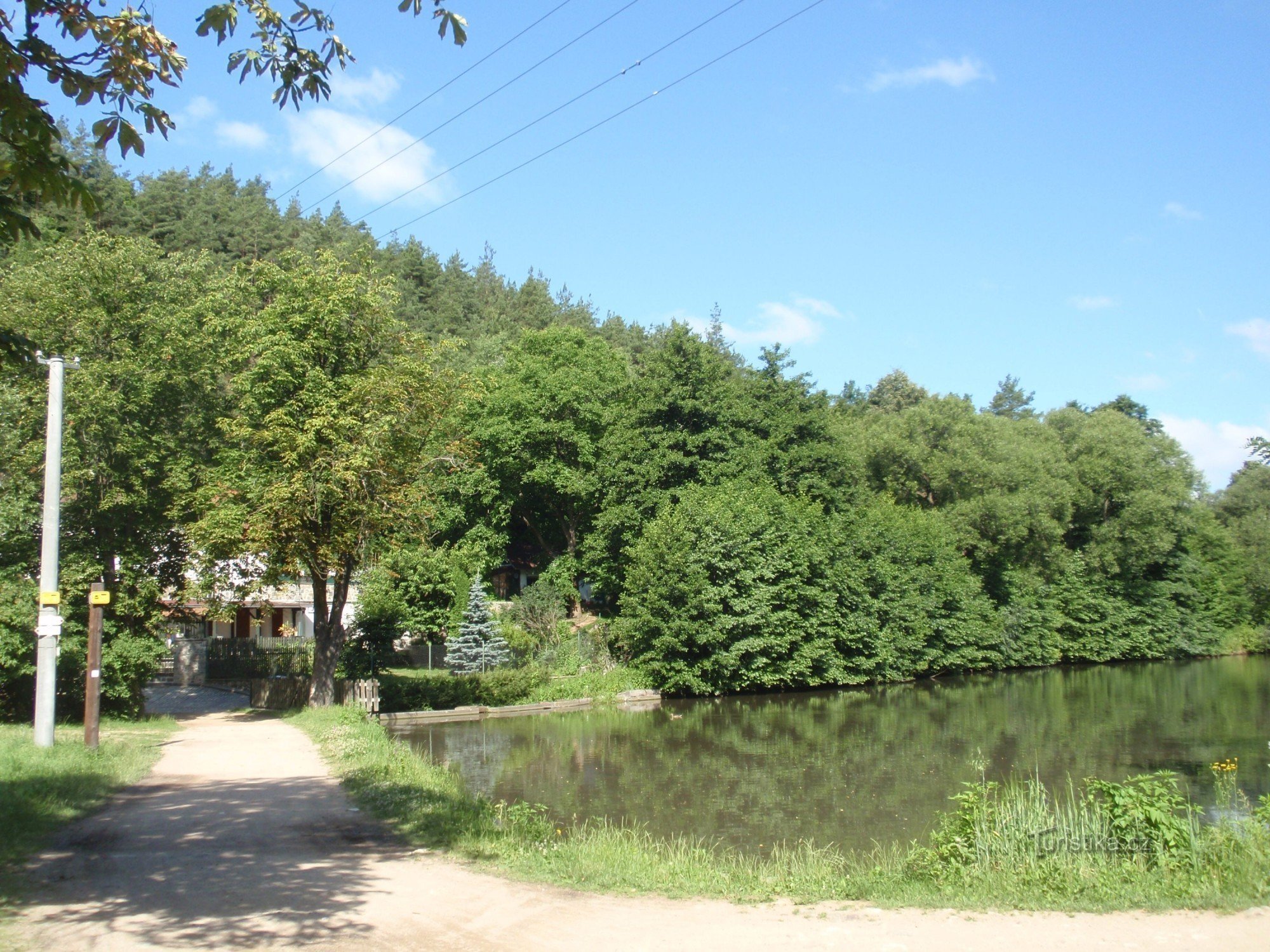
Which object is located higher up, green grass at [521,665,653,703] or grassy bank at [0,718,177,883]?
grassy bank at [0,718,177,883]

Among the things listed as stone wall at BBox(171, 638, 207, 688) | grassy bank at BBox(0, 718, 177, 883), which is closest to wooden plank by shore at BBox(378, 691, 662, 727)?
stone wall at BBox(171, 638, 207, 688)

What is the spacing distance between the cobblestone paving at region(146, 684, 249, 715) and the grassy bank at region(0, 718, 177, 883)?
29.5 feet

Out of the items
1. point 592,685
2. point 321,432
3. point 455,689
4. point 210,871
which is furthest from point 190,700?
point 210,871

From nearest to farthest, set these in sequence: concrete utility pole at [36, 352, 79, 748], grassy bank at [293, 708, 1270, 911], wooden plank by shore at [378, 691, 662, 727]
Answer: grassy bank at [293, 708, 1270, 911]
concrete utility pole at [36, 352, 79, 748]
wooden plank by shore at [378, 691, 662, 727]

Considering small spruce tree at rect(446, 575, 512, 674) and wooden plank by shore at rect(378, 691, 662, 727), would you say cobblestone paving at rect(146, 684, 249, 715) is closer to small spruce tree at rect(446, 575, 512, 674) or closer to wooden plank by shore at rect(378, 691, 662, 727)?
wooden plank by shore at rect(378, 691, 662, 727)

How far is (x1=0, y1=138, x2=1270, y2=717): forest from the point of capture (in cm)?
2264

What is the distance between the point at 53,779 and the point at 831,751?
17.2 metres

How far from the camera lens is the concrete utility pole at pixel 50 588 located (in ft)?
47.1

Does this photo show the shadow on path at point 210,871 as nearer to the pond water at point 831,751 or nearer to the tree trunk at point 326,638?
the pond water at point 831,751

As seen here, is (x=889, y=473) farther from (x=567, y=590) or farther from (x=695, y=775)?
(x=695, y=775)

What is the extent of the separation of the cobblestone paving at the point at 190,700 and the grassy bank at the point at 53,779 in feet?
29.5

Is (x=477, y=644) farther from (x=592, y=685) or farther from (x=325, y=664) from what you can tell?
(x=325, y=664)

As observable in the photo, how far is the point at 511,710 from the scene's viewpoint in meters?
33.0

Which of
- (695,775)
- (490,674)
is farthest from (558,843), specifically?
(490,674)
